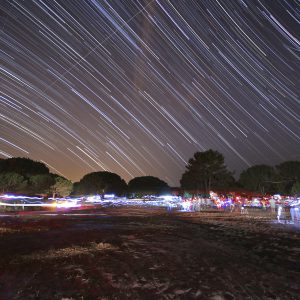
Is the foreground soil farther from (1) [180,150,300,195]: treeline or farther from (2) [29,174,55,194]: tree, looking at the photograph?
(1) [180,150,300,195]: treeline

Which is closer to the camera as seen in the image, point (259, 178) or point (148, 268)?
point (148, 268)

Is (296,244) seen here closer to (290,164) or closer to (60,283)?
(60,283)

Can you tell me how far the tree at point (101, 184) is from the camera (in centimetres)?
12131

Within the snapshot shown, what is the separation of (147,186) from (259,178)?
246 feet

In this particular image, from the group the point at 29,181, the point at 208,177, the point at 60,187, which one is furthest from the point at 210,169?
the point at 29,181

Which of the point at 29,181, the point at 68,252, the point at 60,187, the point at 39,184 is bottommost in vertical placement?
the point at 68,252

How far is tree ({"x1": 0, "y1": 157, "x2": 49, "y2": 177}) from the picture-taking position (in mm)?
88831

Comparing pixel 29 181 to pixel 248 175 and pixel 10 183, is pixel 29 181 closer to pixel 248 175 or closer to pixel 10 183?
pixel 10 183

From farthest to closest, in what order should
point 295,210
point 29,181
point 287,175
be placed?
point 287,175 < point 29,181 < point 295,210

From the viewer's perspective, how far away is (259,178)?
89.9m

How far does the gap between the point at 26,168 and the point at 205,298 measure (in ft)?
306

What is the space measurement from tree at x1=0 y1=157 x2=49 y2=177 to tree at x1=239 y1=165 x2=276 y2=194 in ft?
166

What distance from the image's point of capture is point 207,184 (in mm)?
89062

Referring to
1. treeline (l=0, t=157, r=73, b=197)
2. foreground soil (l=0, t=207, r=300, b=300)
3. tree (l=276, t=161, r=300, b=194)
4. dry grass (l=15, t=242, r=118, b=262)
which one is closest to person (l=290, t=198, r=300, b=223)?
foreground soil (l=0, t=207, r=300, b=300)
